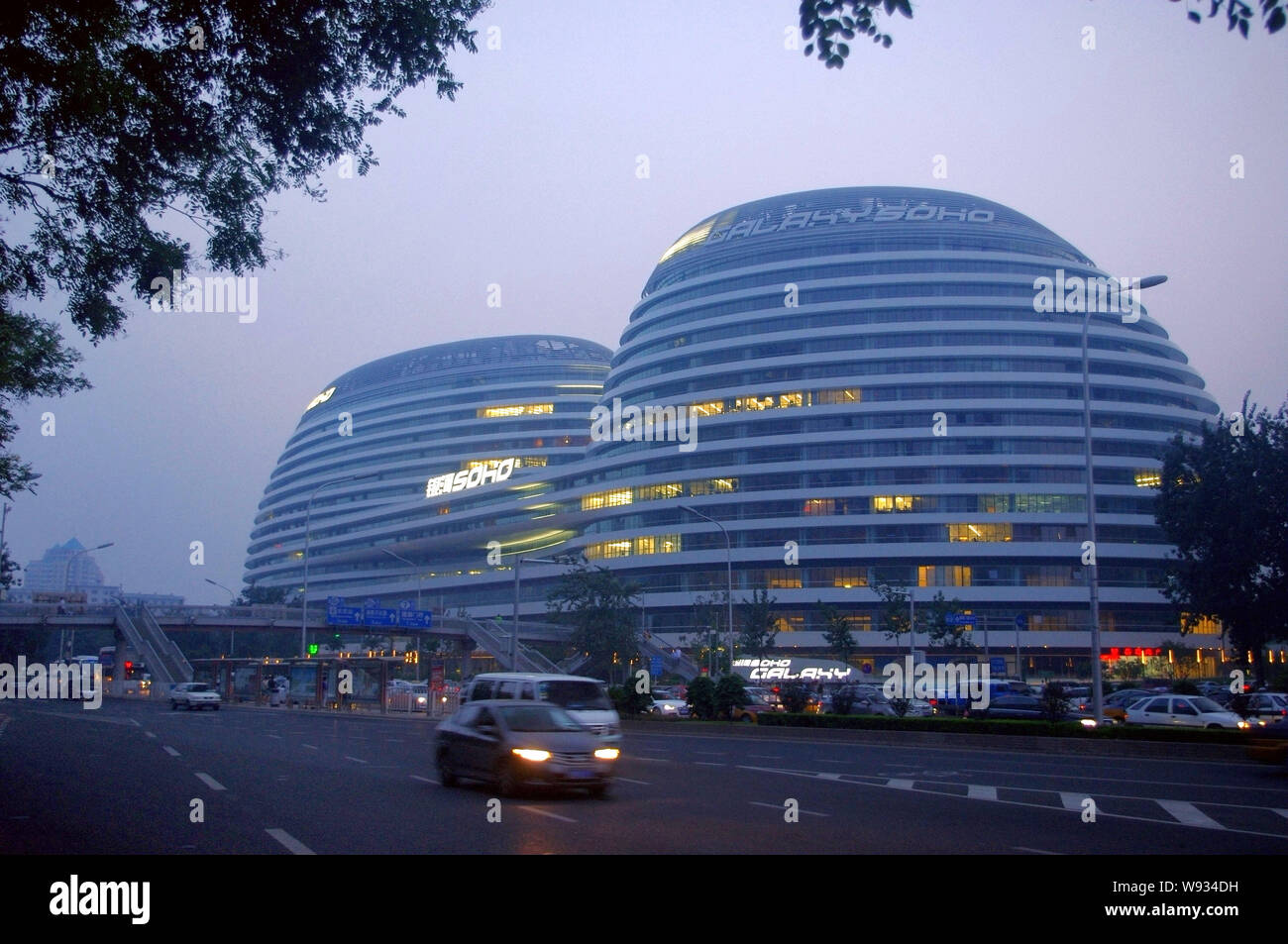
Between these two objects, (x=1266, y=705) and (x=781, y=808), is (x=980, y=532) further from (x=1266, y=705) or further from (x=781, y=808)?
(x=781, y=808)

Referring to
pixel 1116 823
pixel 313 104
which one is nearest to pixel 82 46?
pixel 313 104

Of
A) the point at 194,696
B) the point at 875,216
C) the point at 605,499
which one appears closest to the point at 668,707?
the point at 194,696

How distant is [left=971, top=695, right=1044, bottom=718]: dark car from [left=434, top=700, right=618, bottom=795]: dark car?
28.3m

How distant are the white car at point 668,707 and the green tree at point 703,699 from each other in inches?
135

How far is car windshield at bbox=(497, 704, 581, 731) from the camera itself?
16.0 metres

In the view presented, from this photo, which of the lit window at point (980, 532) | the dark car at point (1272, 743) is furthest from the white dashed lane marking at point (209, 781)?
the lit window at point (980, 532)

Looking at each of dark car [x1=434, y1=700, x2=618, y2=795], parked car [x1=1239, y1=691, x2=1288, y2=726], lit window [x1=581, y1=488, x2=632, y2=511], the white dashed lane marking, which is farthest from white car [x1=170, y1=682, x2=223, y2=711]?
lit window [x1=581, y1=488, x2=632, y2=511]

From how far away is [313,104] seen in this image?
42.4ft

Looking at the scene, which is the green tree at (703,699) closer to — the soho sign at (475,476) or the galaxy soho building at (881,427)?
the galaxy soho building at (881,427)

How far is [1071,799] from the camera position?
54.1 feet

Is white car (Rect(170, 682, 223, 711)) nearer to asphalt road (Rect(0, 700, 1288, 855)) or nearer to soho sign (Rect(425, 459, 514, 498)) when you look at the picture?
asphalt road (Rect(0, 700, 1288, 855))

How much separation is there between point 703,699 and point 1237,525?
1258 inches
